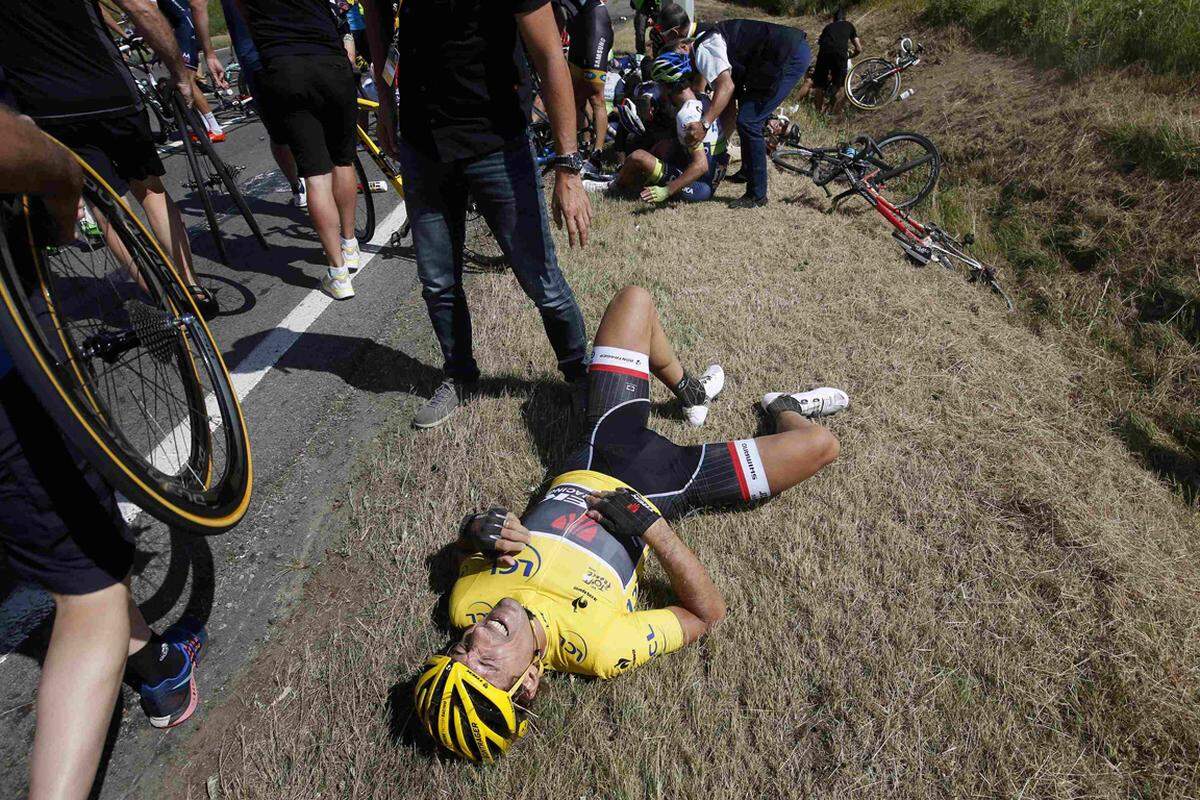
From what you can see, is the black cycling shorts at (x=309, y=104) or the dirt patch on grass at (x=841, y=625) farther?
the black cycling shorts at (x=309, y=104)

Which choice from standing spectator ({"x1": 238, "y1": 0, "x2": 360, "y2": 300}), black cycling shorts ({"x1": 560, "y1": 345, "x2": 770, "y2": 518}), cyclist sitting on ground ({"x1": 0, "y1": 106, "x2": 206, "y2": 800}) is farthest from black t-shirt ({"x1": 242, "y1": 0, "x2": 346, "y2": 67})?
black cycling shorts ({"x1": 560, "y1": 345, "x2": 770, "y2": 518})

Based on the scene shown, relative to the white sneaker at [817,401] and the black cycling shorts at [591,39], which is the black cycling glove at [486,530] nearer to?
the white sneaker at [817,401]

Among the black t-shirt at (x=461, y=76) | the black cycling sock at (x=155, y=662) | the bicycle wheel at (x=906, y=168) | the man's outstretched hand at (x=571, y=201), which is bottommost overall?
the bicycle wheel at (x=906, y=168)

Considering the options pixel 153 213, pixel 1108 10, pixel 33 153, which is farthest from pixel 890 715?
pixel 1108 10

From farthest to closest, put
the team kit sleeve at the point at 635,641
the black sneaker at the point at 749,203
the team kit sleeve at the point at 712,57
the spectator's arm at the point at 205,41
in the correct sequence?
the black sneaker at the point at 749,203, the team kit sleeve at the point at 712,57, the spectator's arm at the point at 205,41, the team kit sleeve at the point at 635,641

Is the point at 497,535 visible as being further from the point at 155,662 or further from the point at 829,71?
the point at 829,71

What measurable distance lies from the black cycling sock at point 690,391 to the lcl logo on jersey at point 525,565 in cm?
139

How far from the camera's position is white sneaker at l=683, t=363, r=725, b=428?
3256 mm

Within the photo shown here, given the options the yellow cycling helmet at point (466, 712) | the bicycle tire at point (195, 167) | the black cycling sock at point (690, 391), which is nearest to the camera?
the yellow cycling helmet at point (466, 712)

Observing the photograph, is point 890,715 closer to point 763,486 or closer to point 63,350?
point 763,486

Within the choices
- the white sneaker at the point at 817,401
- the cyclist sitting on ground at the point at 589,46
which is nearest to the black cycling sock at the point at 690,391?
the white sneaker at the point at 817,401

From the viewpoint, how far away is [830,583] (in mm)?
2439

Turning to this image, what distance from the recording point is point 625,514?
7.29ft

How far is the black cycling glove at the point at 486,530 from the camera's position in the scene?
2.11m
